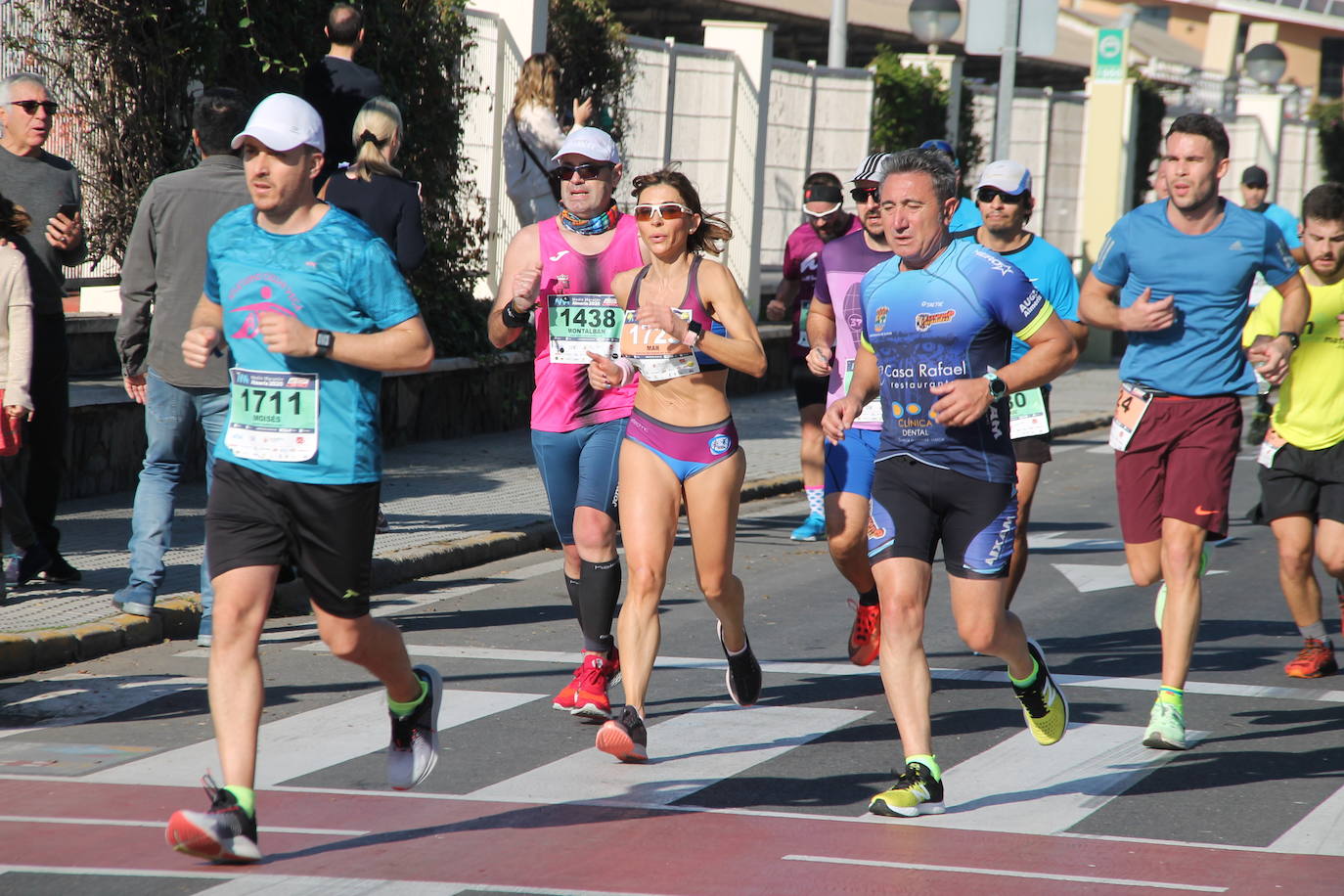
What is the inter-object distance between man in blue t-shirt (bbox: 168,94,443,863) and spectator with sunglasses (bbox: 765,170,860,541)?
6.13 meters

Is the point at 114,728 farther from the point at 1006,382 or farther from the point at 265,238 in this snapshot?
the point at 1006,382

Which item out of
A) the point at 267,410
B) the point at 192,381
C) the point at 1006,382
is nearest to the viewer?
the point at 267,410

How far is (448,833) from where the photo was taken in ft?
17.9

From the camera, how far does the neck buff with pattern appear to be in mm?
7352

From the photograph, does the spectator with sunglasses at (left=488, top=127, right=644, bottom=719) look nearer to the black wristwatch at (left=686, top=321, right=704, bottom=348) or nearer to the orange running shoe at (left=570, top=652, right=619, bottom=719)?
the orange running shoe at (left=570, top=652, right=619, bottom=719)

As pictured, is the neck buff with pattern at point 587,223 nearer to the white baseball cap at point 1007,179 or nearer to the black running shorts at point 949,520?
the white baseball cap at point 1007,179

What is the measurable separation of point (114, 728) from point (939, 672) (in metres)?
3.41

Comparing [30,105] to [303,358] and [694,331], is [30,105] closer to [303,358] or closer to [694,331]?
[694,331]

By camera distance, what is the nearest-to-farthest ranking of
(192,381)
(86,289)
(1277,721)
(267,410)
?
(267,410)
(1277,721)
(192,381)
(86,289)

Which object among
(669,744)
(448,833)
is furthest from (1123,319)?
(448,833)

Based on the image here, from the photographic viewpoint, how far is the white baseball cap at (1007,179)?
26.3ft

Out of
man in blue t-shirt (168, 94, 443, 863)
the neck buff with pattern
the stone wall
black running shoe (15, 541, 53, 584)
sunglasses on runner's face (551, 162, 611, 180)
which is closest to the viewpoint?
man in blue t-shirt (168, 94, 443, 863)

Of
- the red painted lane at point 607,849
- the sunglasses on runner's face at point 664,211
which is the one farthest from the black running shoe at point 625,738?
the sunglasses on runner's face at point 664,211

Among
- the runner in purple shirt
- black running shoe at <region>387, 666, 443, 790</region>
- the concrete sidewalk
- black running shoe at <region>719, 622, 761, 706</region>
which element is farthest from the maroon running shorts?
the concrete sidewalk
